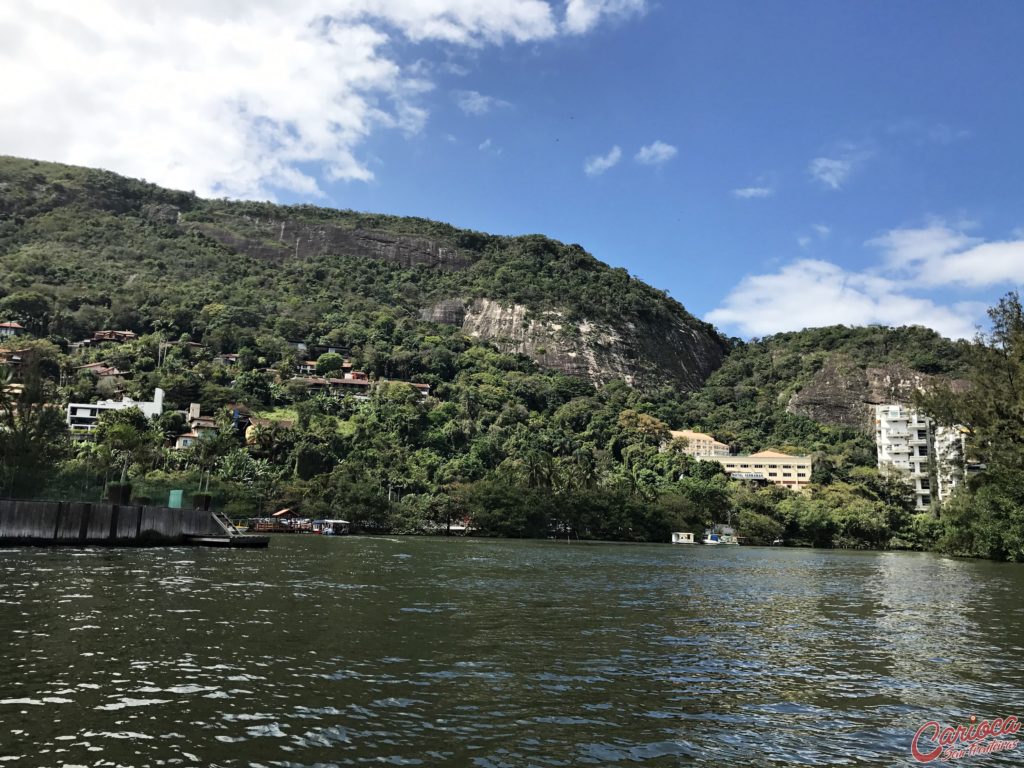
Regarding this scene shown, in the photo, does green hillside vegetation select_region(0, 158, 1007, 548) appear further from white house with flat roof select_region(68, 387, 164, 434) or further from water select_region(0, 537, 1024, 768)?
water select_region(0, 537, 1024, 768)

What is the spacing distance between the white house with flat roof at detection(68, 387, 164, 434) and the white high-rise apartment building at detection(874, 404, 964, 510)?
138390mm

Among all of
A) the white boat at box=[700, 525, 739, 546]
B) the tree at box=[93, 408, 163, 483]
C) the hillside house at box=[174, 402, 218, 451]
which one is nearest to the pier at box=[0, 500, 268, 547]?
the tree at box=[93, 408, 163, 483]

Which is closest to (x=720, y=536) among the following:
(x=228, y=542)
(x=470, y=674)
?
(x=228, y=542)

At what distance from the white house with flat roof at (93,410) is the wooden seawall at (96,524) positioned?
72.7m

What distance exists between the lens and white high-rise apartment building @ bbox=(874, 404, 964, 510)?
444 feet

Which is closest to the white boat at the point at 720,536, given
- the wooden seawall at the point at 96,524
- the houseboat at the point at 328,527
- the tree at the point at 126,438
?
the houseboat at the point at 328,527

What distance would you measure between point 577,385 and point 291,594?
6751 inches

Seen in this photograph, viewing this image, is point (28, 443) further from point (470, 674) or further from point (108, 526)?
point (470, 674)

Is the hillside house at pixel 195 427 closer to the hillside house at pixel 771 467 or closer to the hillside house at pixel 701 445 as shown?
the hillside house at pixel 701 445

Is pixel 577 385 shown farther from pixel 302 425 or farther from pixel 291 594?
pixel 291 594

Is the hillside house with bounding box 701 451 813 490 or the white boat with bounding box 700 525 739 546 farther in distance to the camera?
the hillside house with bounding box 701 451 813 490

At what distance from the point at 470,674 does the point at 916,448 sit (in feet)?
519

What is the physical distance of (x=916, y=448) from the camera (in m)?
149

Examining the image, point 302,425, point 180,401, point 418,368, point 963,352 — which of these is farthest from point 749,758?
point 418,368
